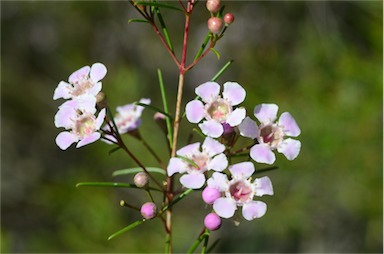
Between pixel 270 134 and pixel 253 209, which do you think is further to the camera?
pixel 270 134

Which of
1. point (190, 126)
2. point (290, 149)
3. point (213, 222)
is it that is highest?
point (190, 126)

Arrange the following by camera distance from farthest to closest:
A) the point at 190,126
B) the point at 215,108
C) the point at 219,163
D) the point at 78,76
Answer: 1. the point at 190,126
2. the point at 78,76
3. the point at 215,108
4. the point at 219,163

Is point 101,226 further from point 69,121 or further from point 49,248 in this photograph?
point 69,121

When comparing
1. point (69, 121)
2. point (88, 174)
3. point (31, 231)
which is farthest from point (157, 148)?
point (69, 121)

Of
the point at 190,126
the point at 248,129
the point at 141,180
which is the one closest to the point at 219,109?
the point at 248,129

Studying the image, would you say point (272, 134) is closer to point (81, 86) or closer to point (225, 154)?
point (225, 154)

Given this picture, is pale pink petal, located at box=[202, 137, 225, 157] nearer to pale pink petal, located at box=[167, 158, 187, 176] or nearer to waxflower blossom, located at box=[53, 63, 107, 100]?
pale pink petal, located at box=[167, 158, 187, 176]

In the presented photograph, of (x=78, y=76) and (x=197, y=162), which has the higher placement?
(x=78, y=76)

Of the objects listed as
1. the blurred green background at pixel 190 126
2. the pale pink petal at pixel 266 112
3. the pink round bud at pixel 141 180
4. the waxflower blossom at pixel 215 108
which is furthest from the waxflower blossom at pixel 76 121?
the blurred green background at pixel 190 126
